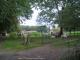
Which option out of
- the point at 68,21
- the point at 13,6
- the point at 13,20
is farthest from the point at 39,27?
the point at 68,21

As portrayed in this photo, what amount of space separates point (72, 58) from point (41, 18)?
97.0ft

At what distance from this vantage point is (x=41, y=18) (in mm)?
38125

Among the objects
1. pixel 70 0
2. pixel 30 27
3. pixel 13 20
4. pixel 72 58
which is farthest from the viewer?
pixel 30 27

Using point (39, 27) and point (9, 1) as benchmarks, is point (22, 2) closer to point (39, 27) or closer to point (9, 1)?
point (9, 1)

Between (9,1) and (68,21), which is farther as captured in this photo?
(9,1)

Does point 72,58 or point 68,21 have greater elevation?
point 68,21

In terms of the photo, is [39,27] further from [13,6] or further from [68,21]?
[68,21]

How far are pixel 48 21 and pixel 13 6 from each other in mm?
28456

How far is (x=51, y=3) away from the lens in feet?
24.8

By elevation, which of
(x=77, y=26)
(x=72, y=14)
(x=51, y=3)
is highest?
(x=51, y=3)

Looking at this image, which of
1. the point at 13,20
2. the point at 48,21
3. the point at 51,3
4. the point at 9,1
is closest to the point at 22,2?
the point at 9,1

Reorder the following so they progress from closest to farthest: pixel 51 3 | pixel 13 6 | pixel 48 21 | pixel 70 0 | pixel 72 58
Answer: pixel 70 0
pixel 51 3
pixel 72 58
pixel 13 6
pixel 48 21

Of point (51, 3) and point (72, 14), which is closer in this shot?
point (72, 14)

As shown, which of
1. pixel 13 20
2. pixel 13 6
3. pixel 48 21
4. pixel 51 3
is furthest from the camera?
pixel 48 21
